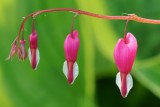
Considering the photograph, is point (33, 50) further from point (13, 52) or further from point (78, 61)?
point (78, 61)

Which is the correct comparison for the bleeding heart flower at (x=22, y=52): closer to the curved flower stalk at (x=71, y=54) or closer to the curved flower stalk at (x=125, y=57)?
the curved flower stalk at (x=71, y=54)

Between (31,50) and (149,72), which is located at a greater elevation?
(31,50)

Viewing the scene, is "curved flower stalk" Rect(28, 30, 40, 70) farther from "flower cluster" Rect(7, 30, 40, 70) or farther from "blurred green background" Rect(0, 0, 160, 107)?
"blurred green background" Rect(0, 0, 160, 107)

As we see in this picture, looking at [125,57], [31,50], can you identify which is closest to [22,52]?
[31,50]

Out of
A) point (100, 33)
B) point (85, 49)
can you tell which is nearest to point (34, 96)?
point (85, 49)

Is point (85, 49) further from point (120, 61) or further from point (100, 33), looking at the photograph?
point (120, 61)

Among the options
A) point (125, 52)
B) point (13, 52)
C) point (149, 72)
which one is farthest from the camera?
point (149, 72)
